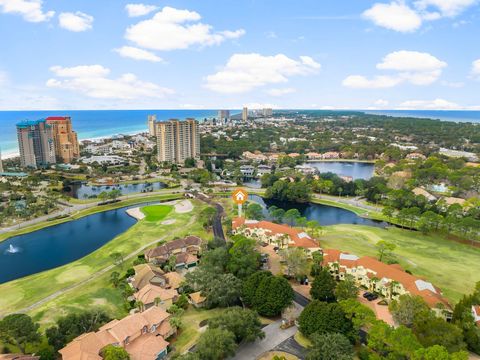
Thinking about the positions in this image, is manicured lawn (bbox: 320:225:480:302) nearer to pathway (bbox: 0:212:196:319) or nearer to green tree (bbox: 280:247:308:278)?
green tree (bbox: 280:247:308:278)

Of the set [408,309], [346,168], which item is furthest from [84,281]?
[346,168]

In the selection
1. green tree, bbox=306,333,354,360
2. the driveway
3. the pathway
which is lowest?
the pathway

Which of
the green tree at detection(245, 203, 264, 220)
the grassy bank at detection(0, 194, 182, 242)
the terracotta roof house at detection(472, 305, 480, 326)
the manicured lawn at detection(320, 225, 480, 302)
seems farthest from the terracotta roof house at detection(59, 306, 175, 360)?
the grassy bank at detection(0, 194, 182, 242)

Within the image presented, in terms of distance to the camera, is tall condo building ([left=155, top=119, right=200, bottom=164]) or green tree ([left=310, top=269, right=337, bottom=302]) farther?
tall condo building ([left=155, top=119, right=200, bottom=164])

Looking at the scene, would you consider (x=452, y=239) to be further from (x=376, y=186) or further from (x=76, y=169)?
(x=76, y=169)

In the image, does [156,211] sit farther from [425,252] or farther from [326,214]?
[425,252]

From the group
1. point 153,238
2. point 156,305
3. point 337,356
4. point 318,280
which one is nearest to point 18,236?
point 153,238
